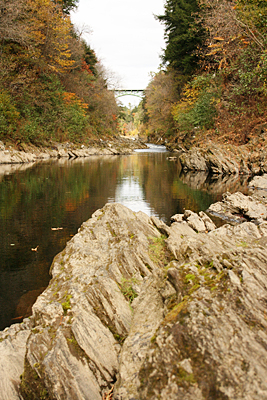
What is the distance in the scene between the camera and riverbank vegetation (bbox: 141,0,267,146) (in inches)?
910

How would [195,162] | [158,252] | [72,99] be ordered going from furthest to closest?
[72,99], [195,162], [158,252]

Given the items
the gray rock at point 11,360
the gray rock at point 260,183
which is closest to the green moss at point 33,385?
the gray rock at point 11,360

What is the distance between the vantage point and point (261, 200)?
43.2ft

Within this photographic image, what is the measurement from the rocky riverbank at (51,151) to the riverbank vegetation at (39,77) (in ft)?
2.81

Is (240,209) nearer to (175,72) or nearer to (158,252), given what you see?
(158,252)

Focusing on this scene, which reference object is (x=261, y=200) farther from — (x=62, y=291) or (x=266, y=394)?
(x=266, y=394)

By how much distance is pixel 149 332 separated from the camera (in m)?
3.54

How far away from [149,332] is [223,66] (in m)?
31.0

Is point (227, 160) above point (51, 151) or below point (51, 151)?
above

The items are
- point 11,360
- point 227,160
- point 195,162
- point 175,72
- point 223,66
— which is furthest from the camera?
point 175,72

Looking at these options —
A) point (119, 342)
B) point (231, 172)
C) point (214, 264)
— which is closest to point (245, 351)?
point (214, 264)

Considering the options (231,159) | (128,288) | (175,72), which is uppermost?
(175,72)

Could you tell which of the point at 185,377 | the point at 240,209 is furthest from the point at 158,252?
the point at 240,209

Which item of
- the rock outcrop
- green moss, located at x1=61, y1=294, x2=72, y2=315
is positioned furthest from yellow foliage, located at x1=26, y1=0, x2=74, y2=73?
green moss, located at x1=61, y1=294, x2=72, y2=315
